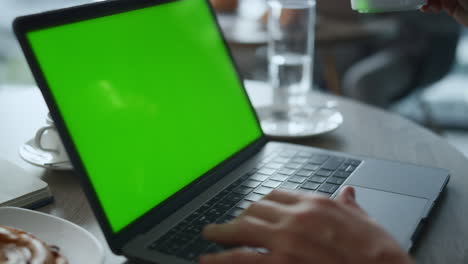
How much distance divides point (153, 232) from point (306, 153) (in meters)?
0.31

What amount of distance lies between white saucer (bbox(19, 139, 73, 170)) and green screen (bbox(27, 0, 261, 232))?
7.0 inches

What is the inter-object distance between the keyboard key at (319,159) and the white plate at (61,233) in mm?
349

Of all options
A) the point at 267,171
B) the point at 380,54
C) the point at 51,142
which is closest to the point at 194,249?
the point at 267,171

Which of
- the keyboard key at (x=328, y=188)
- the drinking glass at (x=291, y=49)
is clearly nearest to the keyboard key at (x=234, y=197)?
the keyboard key at (x=328, y=188)

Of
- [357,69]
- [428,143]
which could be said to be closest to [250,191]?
[428,143]

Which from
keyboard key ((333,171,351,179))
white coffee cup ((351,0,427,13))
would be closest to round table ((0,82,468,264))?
keyboard key ((333,171,351,179))

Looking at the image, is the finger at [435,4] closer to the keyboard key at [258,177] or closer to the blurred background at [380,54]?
the keyboard key at [258,177]

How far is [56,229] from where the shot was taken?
0.52m

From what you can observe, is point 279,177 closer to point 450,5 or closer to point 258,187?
point 258,187

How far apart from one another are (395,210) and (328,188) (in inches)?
3.7

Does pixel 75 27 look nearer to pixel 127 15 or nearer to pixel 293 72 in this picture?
pixel 127 15

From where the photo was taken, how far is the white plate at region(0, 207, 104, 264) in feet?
1.54

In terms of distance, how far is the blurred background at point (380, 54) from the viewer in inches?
81.0

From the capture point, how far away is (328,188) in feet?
2.08
